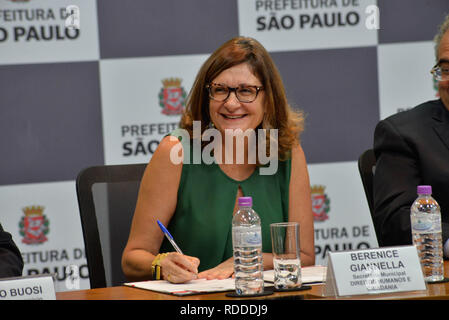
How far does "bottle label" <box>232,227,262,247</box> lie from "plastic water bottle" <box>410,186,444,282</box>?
1.26 ft

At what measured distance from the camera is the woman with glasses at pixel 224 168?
2.30 metres

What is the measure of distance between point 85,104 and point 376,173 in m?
1.70

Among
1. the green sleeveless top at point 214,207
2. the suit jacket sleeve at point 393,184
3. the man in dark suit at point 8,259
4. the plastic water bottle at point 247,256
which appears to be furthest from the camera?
the green sleeveless top at point 214,207

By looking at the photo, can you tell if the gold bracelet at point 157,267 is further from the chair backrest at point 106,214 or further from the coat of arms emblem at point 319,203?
the coat of arms emblem at point 319,203

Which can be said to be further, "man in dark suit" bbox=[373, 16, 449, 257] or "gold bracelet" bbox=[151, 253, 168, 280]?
"man in dark suit" bbox=[373, 16, 449, 257]

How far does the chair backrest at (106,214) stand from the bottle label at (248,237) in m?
0.80

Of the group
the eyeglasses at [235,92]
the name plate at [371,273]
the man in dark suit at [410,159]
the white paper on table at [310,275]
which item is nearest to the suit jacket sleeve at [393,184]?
the man in dark suit at [410,159]

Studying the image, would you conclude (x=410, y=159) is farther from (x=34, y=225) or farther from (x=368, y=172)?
(x=34, y=225)

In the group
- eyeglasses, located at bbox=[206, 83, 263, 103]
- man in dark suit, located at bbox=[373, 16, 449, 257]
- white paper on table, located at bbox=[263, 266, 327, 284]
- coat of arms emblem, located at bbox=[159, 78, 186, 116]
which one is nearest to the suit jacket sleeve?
man in dark suit, located at bbox=[373, 16, 449, 257]

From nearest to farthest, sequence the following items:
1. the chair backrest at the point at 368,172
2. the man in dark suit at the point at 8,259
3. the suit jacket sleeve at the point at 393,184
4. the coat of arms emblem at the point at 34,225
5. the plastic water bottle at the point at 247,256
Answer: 1. the plastic water bottle at the point at 247,256
2. the man in dark suit at the point at 8,259
3. the suit jacket sleeve at the point at 393,184
4. the chair backrest at the point at 368,172
5. the coat of arms emblem at the point at 34,225

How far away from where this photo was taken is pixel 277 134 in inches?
97.6

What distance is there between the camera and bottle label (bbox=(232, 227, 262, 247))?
161 centimetres

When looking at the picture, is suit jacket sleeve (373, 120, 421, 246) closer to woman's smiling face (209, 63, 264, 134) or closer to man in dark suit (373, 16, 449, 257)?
man in dark suit (373, 16, 449, 257)

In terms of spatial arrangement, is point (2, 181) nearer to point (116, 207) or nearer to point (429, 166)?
point (116, 207)
